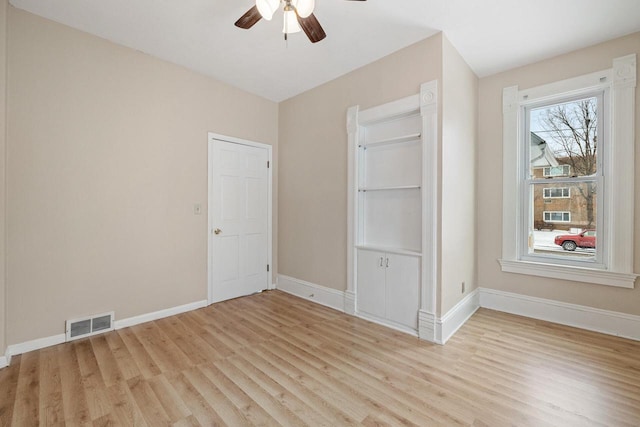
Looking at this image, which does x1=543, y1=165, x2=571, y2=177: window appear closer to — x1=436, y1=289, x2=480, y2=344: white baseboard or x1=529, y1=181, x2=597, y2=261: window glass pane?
x1=529, y1=181, x2=597, y2=261: window glass pane

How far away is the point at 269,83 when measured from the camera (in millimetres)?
3713

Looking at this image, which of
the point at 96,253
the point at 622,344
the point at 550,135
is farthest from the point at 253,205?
the point at 622,344

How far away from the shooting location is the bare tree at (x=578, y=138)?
9.72 ft

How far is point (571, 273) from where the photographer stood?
298 cm

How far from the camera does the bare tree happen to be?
2963 mm

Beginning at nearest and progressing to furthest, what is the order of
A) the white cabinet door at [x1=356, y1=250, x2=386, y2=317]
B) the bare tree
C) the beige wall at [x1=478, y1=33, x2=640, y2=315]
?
1. the beige wall at [x1=478, y1=33, x2=640, y2=315]
2. the bare tree
3. the white cabinet door at [x1=356, y1=250, x2=386, y2=317]

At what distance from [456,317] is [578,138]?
7.81 feet

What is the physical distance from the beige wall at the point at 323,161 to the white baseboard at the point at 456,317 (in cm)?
121

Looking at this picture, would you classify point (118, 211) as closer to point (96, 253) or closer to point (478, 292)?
point (96, 253)

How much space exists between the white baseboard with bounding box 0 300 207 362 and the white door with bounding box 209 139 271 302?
0.35 metres

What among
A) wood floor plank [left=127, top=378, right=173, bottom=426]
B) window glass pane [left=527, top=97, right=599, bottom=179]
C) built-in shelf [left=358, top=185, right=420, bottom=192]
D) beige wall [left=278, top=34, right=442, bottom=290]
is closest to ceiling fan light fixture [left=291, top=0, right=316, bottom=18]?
beige wall [left=278, top=34, right=442, bottom=290]

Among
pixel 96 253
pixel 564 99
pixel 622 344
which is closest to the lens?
pixel 622 344

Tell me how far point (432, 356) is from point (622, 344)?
1.82m

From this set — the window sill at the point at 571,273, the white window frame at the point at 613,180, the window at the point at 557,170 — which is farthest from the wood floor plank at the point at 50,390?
the window at the point at 557,170
